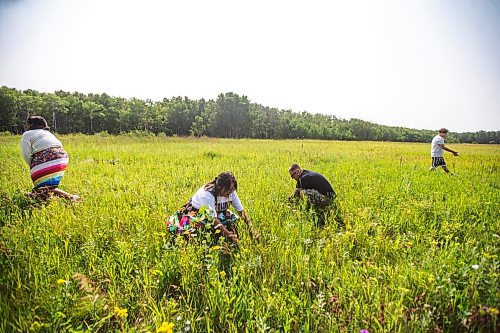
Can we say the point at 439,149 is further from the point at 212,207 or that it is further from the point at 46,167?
the point at 46,167

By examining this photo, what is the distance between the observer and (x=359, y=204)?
208 inches

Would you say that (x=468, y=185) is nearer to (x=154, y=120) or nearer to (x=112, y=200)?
(x=112, y=200)

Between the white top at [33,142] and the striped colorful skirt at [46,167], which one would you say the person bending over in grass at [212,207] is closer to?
the striped colorful skirt at [46,167]

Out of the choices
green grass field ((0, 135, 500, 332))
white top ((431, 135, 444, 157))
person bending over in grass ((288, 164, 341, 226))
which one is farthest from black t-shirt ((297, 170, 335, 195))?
white top ((431, 135, 444, 157))

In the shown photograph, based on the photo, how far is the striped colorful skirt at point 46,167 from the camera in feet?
16.6

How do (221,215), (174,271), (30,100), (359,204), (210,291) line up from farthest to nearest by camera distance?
(30,100), (359,204), (221,215), (174,271), (210,291)

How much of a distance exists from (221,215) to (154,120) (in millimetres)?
81959

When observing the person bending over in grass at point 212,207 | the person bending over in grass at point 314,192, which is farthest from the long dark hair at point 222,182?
the person bending over in grass at point 314,192

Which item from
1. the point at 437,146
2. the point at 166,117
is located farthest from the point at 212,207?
the point at 166,117

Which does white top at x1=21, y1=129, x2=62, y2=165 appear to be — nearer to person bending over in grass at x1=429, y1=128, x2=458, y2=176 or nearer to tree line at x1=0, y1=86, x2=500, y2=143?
person bending over in grass at x1=429, y1=128, x2=458, y2=176

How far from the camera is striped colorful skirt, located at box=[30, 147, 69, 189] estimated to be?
507cm

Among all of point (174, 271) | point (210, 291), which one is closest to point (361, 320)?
point (210, 291)

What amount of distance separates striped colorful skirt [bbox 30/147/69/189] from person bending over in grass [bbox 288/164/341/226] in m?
4.95

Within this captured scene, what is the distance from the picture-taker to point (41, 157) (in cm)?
509
